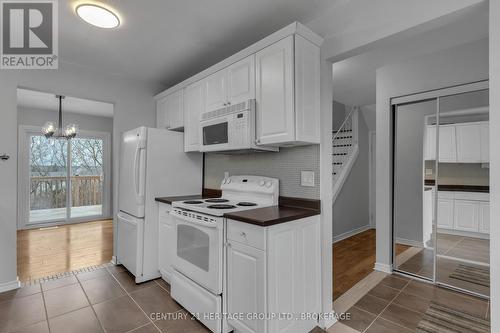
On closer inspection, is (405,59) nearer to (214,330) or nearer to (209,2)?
(209,2)

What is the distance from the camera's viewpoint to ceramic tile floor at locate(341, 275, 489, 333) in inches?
79.8

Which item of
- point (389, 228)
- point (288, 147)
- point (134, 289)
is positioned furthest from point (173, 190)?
point (389, 228)

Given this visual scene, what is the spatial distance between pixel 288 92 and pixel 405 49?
181cm

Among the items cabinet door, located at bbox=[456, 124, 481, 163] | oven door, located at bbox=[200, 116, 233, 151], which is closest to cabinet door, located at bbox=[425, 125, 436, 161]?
cabinet door, located at bbox=[456, 124, 481, 163]

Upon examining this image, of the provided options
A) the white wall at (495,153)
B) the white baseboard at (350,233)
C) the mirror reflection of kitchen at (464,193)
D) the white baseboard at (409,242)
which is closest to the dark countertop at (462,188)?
the mirror reflection of kitchen at (464,193)

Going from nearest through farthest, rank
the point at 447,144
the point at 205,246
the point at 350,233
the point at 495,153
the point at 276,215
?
the point at 495,153 → the point at 276,215 → the point at 205,246 → the point at 447,144 → the point at 350,233

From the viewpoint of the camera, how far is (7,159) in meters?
2.63

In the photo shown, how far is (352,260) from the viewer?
11.3ft

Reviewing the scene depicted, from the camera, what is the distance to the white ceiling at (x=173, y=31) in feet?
6.54

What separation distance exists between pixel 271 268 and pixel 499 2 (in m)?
1.98

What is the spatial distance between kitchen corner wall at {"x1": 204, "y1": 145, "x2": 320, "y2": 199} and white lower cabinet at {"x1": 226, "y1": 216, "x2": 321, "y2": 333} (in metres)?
0.34

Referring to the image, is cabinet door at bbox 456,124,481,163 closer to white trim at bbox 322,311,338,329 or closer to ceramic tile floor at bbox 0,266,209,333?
white trim at bbox 322,311,338,329

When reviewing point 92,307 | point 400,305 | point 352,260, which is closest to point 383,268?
point 352,260

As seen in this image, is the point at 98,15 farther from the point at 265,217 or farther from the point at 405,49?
the point at 405,49
